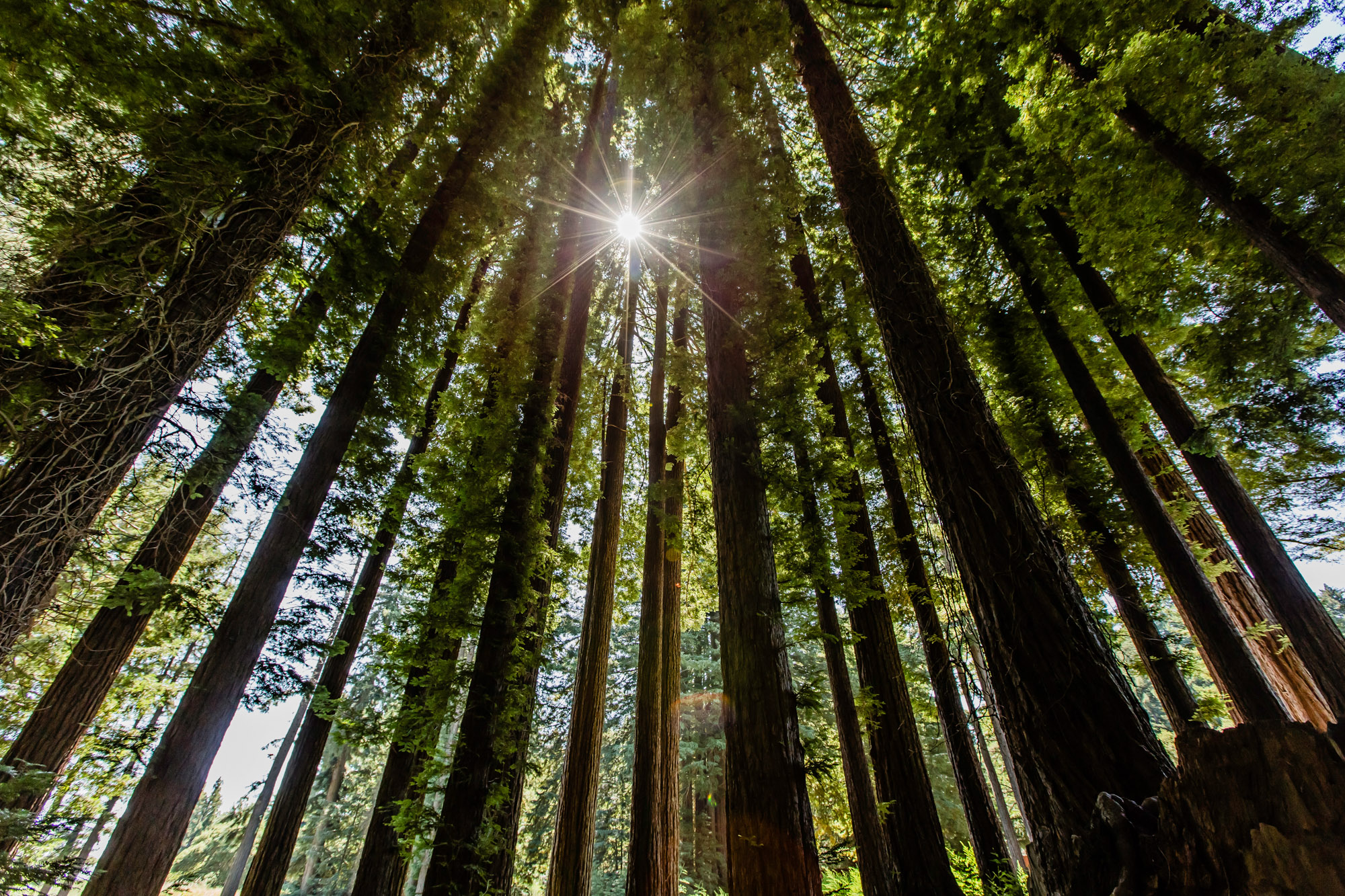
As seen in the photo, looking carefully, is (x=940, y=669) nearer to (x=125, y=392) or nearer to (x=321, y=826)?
(x=125, y=392)

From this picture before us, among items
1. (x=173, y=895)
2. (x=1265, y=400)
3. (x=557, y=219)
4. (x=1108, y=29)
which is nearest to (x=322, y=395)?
(x=557, y=219)

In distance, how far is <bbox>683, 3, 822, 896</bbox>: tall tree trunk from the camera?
2.85 meters

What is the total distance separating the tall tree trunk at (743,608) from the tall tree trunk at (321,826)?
25.3 meters

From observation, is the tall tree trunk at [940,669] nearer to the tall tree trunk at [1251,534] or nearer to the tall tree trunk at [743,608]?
the tall tree trunk at [743,608]

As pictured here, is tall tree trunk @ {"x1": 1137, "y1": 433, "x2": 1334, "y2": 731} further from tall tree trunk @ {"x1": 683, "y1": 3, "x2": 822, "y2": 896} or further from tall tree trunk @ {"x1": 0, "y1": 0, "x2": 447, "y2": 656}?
tall tree trunk @ {"x1": 0, "y1": 0, "x2": 447, "y2": 656}

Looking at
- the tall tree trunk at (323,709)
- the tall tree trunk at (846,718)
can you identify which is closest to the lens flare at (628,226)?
the tall tree trunk at (323,709)

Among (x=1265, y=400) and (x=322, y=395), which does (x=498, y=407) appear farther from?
(x=1265, y=400)

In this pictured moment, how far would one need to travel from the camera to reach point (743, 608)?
11.5ft

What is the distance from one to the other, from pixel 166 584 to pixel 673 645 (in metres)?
5.87

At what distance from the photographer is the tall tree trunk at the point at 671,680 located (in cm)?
557

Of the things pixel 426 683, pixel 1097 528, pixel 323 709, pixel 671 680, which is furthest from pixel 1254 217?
pixel 323 709

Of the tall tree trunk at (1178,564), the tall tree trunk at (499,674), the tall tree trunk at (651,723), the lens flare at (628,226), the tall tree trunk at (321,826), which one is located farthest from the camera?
the tall tree trunk at (321,826)

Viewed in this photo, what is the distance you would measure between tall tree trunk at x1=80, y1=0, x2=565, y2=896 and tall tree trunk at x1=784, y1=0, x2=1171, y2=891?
5.22 metres

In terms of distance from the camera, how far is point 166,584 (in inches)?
179
